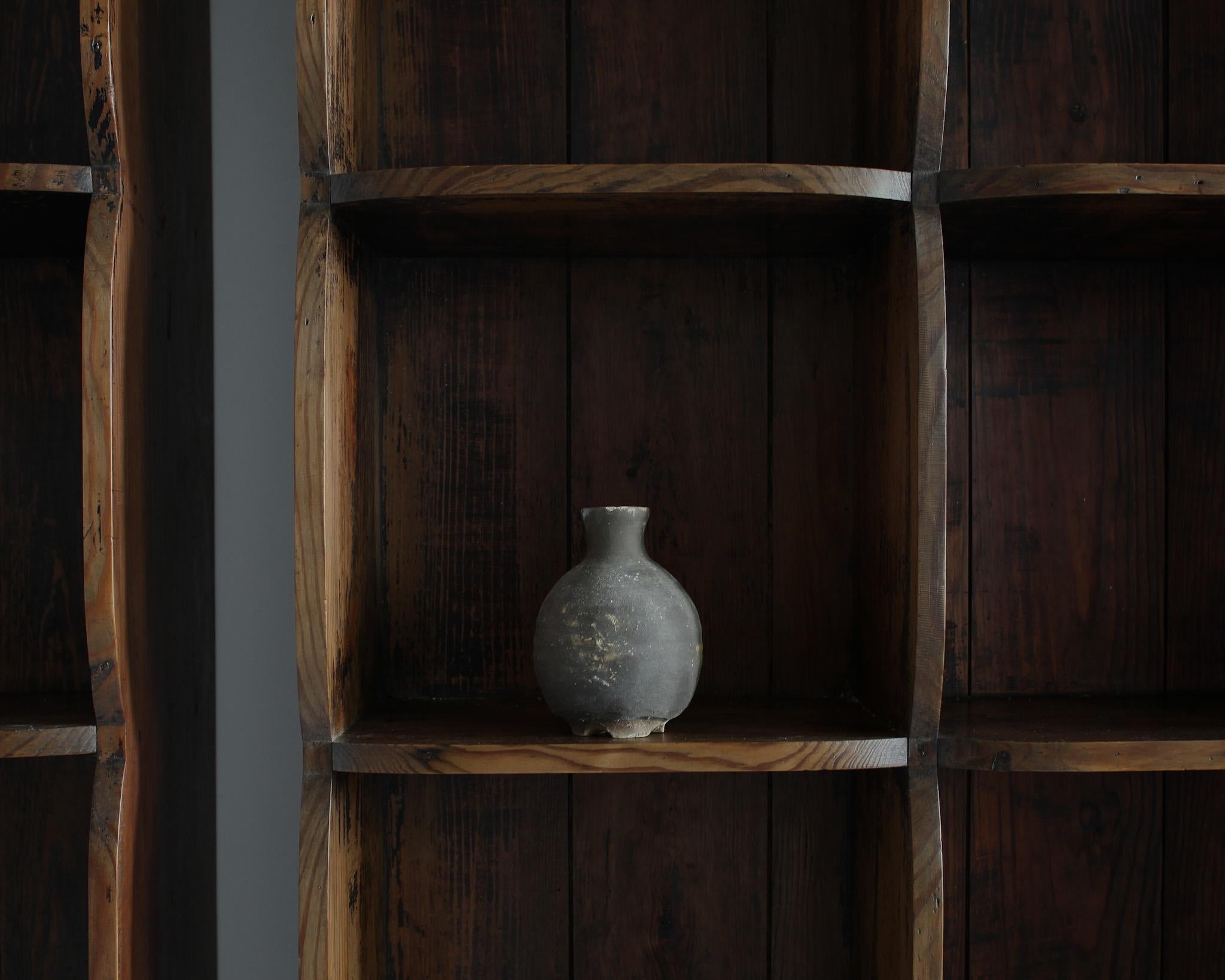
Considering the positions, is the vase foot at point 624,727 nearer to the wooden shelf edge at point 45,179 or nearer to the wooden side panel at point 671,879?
the wooden side panel at point 671,879

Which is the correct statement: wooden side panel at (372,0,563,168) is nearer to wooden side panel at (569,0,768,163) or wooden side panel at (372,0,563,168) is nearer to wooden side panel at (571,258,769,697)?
wooden side panel at (569,0,768,163)

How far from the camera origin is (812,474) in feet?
3.87

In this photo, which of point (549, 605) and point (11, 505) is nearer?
point (549, 605)

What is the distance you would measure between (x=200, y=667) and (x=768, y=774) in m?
0.66

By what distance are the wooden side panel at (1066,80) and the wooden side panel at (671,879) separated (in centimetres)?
79

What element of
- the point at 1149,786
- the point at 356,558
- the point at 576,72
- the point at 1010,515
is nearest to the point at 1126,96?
the point at 1010,515

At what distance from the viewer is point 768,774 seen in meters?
1.19

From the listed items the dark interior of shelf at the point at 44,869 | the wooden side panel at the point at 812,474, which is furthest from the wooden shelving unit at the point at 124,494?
the wooden side panel at the point at 812,474

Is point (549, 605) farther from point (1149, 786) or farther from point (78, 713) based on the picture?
point (1149, 786)

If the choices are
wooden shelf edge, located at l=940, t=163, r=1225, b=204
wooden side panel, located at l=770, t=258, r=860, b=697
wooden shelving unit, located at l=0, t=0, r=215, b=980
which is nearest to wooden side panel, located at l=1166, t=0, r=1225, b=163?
wooden shelf edge, located at l=940, t=163, r=1225, b=204

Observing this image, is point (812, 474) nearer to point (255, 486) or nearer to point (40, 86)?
point (255, 486)

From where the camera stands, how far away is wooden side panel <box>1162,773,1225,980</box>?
3.90 feet

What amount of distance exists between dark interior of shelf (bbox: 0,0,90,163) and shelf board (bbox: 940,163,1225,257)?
37.0 inches

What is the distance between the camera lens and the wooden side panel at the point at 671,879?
1.19 m
